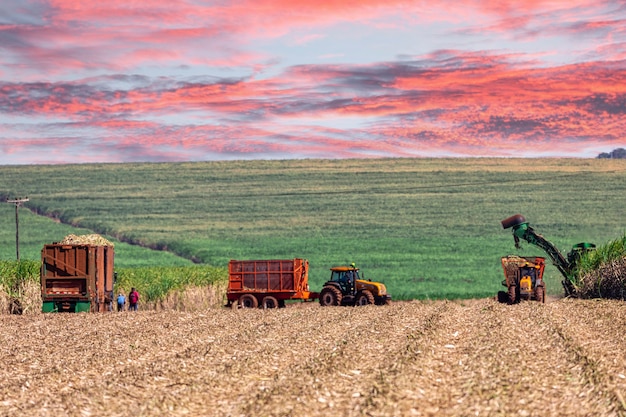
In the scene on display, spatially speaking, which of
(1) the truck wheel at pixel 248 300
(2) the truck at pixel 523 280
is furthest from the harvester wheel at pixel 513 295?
(1) the truck wheel at pixel 248 300

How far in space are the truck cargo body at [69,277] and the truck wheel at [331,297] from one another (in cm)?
1040

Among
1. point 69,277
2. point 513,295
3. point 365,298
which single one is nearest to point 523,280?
point 513,295

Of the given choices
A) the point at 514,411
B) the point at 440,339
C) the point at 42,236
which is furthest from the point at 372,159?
the point at 514,411

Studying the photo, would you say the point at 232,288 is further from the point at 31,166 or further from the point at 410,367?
the point at 31,166

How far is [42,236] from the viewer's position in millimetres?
106000

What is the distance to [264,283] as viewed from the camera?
151 ft

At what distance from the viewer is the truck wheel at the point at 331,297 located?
1736 inches

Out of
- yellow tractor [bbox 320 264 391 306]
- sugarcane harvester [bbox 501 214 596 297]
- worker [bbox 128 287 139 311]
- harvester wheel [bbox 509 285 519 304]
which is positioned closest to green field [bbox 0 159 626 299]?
sugarcane harvester [bbox 501 214 596 297]

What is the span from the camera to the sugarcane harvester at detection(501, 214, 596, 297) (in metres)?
45.4

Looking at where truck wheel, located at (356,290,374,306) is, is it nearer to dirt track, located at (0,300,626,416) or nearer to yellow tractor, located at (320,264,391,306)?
yellow tractor, located at (320,264,391,306)

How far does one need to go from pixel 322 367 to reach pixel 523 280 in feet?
83.1

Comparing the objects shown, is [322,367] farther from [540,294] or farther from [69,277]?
[540,294]

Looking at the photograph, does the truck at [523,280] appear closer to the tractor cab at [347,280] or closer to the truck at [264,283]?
the tractor cab at [347,280]

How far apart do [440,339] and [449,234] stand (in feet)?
258
